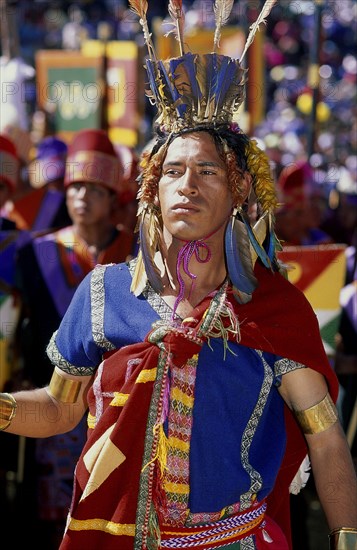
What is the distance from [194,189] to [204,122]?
0.74ft

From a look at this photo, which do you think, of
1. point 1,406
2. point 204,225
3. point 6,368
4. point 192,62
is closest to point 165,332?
point 204,225

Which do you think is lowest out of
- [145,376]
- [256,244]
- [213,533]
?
[213,533]

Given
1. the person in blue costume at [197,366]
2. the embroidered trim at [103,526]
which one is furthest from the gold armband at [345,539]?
the embroidered trim at [103,526]

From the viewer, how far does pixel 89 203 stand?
5.90 m

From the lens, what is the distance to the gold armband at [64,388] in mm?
3178

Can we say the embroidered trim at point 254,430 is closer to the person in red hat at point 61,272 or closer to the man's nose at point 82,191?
the person in red hat at point 61,272

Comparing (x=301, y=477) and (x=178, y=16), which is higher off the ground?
(x=178, y=16)

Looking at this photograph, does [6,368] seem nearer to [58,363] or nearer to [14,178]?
[14,178]

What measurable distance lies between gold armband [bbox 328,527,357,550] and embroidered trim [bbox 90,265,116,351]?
0.80 meters

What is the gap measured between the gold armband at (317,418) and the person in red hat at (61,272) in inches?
105

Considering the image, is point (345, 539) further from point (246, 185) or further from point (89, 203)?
point (89, 203)

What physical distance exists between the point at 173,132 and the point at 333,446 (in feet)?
3.28

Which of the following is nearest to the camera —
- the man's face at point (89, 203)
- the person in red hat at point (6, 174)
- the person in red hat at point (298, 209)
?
the man's face at point (89, 203)

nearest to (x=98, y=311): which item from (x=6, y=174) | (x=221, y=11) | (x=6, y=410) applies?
(x=6, y=410)
